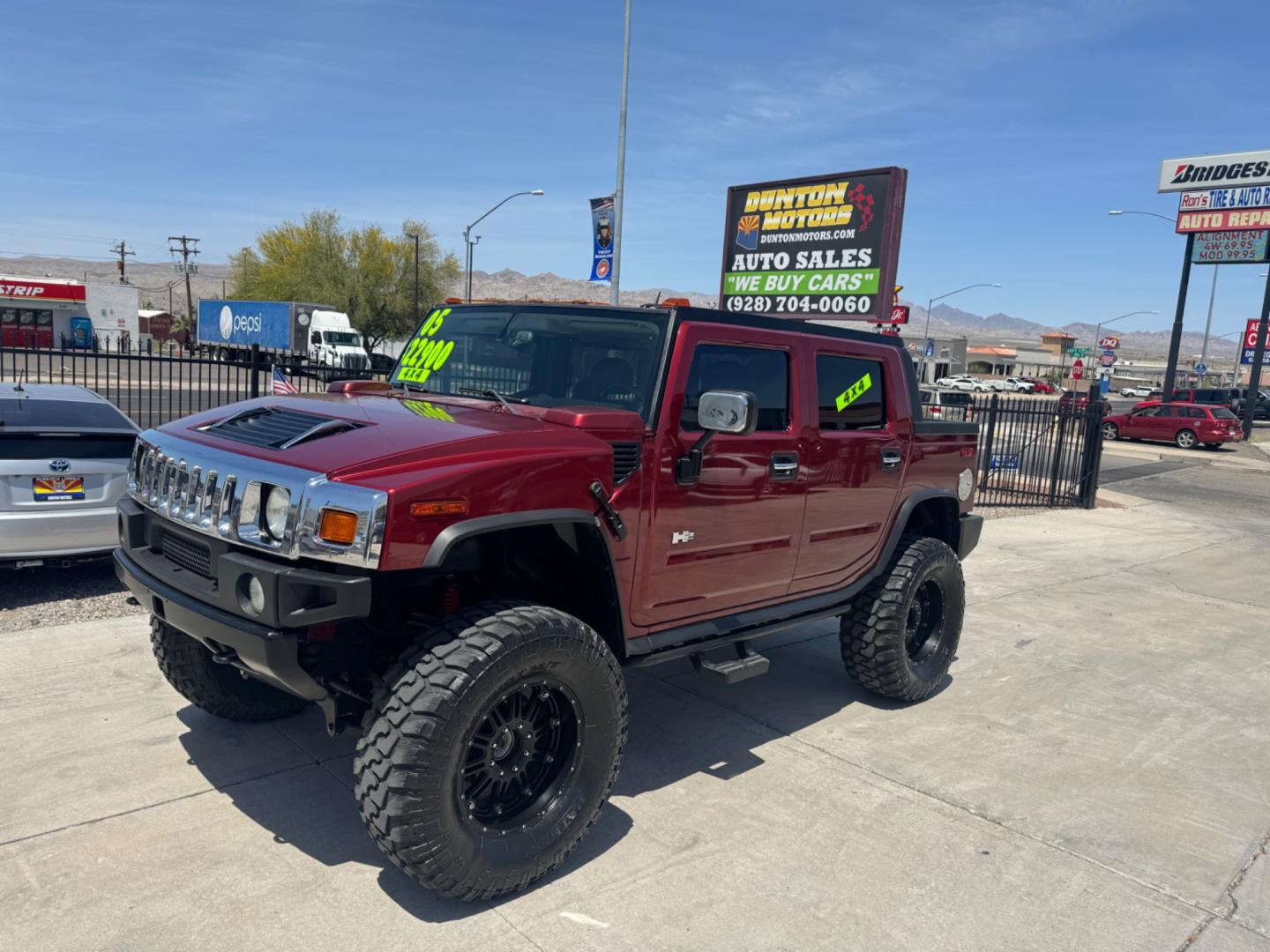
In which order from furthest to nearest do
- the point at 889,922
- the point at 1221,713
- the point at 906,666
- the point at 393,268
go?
the point at 393,268 < the point at 1221,713 < the point at 906,666 < the point at 889,922

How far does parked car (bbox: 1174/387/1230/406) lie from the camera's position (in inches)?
→ 1532

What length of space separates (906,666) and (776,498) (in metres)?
1.60

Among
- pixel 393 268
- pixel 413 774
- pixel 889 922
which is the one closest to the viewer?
pixel 413 774

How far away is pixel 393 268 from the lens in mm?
64312

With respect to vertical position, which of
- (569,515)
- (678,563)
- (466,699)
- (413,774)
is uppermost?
(569,515)

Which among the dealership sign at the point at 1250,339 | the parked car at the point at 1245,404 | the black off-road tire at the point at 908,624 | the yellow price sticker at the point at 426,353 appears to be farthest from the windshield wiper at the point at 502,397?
the dealership sign at the point at 1250,339

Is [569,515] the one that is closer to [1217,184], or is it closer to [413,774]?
[413,774]

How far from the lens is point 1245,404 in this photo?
39125mm

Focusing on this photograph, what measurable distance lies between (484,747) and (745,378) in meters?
2.03

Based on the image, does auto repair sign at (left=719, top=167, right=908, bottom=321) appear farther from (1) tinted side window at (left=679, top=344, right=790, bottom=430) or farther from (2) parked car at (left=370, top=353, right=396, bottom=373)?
(1) tinted side window at (left=679, top=344, right=790, bottom=430)

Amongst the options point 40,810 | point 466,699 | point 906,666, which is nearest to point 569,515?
point 466,699

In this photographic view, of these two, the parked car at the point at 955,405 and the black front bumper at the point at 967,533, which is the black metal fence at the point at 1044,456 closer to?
the parked car at the point at 955,405

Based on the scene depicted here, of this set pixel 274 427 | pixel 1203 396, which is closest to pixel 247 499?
pixel 274 427

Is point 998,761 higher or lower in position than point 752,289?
lower
